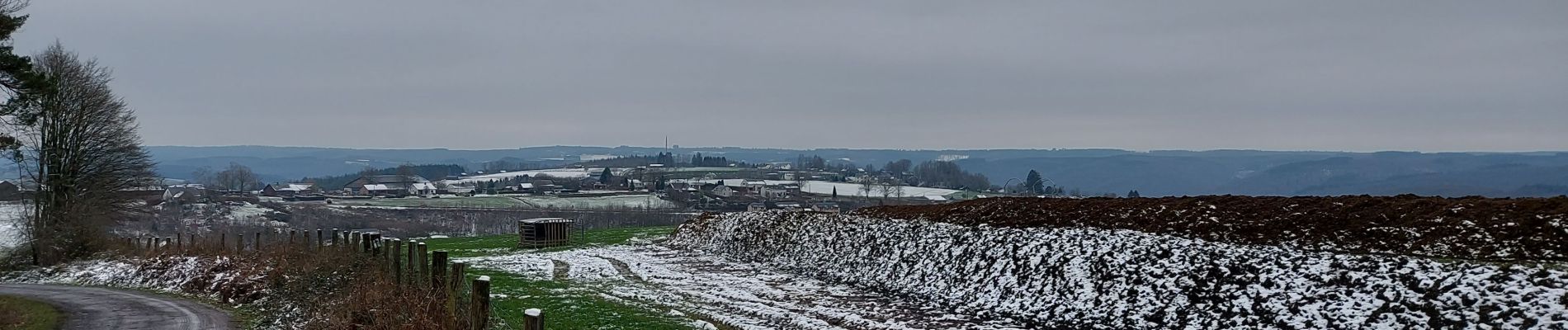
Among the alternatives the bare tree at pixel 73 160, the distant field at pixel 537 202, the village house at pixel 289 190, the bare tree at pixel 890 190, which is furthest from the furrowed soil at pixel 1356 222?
the village house at pixel 289 190

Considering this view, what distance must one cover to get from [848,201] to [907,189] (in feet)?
108

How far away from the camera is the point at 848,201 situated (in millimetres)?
123188

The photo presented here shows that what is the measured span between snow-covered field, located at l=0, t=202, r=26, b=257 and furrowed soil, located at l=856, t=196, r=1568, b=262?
35915 mm

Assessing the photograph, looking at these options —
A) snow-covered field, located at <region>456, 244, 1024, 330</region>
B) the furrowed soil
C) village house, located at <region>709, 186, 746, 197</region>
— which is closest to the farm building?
snow-covered field, located at <region>456, 244, 1024, 330</region>

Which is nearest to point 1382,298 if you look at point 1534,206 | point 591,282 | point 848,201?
point 1534,206

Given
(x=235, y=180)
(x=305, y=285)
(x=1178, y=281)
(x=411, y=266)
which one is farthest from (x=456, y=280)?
(x=235, y=180)

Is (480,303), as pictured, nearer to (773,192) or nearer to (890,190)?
(773,192)

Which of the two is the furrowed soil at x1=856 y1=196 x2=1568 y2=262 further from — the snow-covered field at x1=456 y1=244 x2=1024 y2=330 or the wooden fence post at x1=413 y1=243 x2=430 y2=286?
the wooden fence post at x1=413 y1=243 x2=430 y2=286

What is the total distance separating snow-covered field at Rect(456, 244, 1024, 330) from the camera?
1586 centimetres

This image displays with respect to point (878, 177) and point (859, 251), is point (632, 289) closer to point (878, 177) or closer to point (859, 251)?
point (859, 251)

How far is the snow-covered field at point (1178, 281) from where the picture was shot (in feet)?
35.6

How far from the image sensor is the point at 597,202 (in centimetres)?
12675

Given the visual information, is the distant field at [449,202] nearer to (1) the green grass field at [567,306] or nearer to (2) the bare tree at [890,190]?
(2) the bare tree at [890,190]

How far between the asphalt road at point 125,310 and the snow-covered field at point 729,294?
26.2ft
